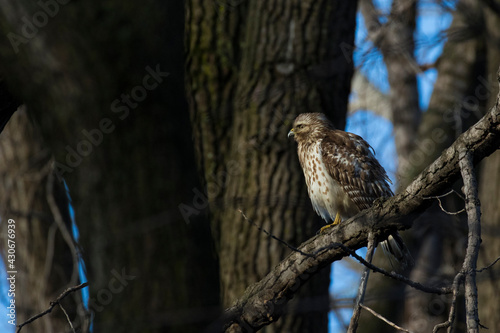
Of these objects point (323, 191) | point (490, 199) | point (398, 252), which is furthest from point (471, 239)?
point (490, 199)

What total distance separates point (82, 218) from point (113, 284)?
31cm

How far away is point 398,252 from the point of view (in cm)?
460

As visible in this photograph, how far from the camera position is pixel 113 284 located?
8.18ft

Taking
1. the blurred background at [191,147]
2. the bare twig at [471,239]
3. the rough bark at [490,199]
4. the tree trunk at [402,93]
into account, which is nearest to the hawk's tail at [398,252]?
the blurred background at [191,147]

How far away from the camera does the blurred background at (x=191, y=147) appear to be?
253 centimetres

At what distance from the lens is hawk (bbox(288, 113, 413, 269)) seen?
195 inches

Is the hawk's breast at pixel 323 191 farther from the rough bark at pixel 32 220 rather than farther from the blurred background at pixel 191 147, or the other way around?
the rough bark at pixel 32 220

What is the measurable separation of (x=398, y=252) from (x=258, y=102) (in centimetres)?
165

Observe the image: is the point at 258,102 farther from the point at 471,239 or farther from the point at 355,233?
the point at 471,239

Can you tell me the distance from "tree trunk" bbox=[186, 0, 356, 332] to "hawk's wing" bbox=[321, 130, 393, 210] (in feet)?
0.92

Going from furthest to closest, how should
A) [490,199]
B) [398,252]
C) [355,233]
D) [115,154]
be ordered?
[490,199] < [398,252] < [355,233] < [115,154]

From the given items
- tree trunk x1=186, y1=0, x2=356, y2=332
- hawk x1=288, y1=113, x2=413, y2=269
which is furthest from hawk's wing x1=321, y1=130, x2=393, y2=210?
tree trunk x1=186, y1=0, x2=356, y2=332

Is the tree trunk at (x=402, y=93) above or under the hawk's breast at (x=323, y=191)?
above

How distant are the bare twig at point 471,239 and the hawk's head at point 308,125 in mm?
2492
